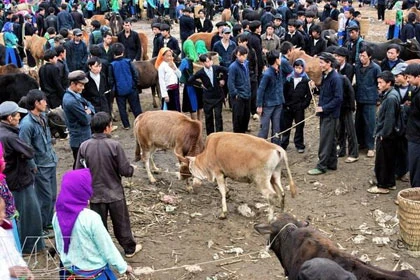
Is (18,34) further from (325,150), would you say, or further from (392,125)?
Answer: (392,125)

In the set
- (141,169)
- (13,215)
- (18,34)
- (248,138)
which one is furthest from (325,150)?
(18,34)

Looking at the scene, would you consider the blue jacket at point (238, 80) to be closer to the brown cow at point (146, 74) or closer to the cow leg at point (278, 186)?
the cow leg at point (278, 186)

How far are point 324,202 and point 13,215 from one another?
4.50 m

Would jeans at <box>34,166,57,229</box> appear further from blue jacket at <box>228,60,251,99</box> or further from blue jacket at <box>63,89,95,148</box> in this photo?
blue jacket at <box>228,60,251,99</box>

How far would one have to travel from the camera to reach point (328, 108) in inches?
361

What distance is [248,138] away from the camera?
800cm

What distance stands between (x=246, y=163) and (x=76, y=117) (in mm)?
2522

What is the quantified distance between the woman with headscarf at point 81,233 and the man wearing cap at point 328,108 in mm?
5175

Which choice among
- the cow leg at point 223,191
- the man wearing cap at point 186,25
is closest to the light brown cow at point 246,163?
the cow leg at point 223,191

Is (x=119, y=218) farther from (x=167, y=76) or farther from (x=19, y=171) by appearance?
(x=167, y=76)

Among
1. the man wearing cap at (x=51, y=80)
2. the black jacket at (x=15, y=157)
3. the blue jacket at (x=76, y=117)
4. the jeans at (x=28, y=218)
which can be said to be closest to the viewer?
the black jacket at (x=15, y=157)

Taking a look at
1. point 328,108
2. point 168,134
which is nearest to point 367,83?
point 328,108

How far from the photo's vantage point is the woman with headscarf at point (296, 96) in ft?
32.7

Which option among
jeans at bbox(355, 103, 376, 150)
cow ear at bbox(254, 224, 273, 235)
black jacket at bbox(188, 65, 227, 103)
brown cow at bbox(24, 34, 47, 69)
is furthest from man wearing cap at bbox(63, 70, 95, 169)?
brown cow at bbox(24, 34, 47, 69)
